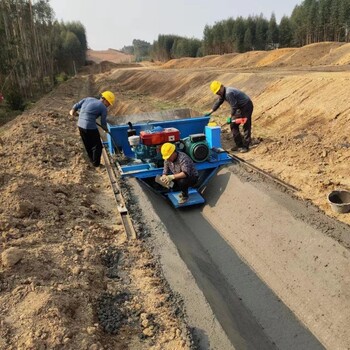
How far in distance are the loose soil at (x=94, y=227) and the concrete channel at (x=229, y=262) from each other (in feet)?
0.76

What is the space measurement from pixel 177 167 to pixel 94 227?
204 cm

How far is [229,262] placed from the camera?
18.8 ft

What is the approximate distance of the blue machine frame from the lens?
7733mm

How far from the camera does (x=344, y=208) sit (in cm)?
573

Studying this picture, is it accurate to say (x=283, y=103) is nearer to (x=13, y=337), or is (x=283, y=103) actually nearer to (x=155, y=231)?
(x=155, y=231)

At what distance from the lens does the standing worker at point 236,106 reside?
8.86 metres

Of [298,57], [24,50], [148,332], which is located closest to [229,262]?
[148,332]

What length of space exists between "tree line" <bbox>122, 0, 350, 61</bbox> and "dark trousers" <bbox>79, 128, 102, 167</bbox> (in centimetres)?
4295

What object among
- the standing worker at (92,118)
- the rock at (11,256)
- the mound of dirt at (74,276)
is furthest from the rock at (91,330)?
the standing worker at (92,118)

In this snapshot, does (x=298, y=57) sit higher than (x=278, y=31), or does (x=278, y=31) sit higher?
(x=278, y=31)

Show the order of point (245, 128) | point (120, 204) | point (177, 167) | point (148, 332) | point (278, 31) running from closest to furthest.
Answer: point (148, 332), point (120, 204), point (177, 167), point (245, 128), point (278, 31)

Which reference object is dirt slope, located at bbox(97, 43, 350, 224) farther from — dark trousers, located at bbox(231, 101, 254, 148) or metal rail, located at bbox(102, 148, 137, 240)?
metal rail, located at bbox(102, 148, 137, 240)

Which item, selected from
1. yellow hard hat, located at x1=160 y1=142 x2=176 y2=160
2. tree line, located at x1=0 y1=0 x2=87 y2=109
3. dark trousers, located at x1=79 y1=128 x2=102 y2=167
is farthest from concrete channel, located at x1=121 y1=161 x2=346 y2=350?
tree line, located at x1=0 y1=0 x2=87 y2=109

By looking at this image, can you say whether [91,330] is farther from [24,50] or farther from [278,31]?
[278,31]
